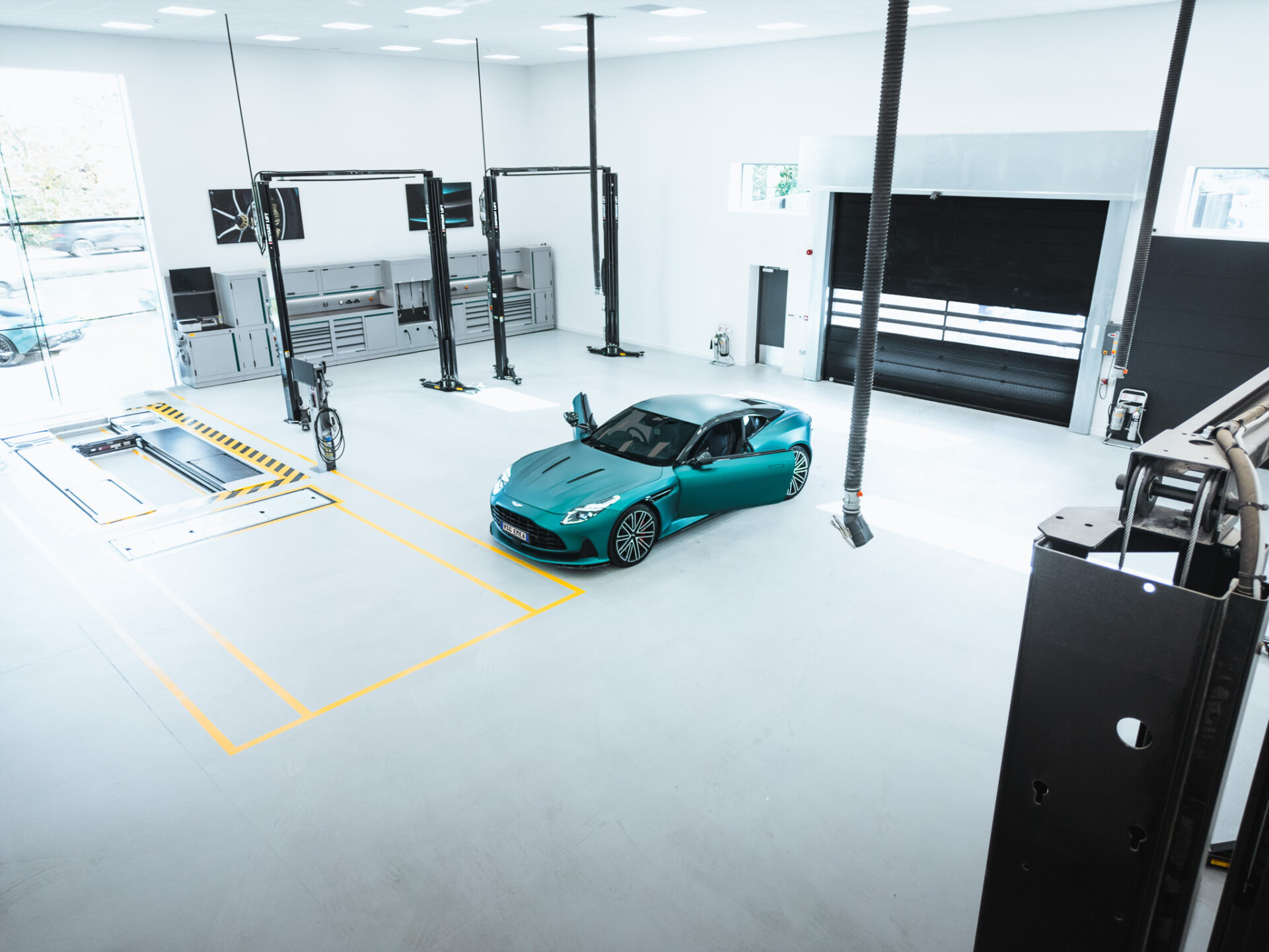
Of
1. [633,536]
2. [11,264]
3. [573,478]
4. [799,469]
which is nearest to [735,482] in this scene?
[799,469]

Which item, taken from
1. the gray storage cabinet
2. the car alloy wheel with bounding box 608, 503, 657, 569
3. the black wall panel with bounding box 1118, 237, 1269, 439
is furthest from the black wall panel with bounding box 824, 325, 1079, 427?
the gray storage cabinet

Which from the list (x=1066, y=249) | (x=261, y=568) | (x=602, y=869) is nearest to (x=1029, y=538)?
(x=1066, y=249)

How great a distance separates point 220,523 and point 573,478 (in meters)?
4.11

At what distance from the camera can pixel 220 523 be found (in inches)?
363

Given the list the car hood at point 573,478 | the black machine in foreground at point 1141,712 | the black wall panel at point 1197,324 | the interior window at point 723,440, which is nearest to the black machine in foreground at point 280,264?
the car hood at point 573,478

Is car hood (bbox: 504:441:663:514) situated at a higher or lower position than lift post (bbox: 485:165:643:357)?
lower

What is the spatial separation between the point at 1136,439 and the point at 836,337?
A: 16.7 ft

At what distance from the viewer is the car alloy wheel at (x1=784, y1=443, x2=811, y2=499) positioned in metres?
9.60

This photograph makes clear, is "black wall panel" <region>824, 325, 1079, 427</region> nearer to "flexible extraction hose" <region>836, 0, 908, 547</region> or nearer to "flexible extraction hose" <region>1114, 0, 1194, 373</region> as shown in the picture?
"flexible extraction hose" <region>1114, 0, 1194, 373</region>

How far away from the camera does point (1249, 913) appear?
2.15 meters

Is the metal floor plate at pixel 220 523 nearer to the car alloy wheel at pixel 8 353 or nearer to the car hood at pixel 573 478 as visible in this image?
the car hood at pixel 573 478

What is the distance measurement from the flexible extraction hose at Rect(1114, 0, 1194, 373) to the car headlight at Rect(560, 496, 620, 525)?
4279mm

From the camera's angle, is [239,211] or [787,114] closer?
[787,114]

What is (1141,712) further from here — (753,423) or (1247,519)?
(753,423)
